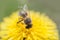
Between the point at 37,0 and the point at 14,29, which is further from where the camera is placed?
the point at 37,0

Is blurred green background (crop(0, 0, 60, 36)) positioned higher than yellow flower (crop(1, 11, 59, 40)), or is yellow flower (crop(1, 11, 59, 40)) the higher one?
blurred green background (crop(0, 0, 60, 36))

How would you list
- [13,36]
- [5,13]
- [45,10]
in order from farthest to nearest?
1. [45,10]
2. [5,13]
3. [13,36]

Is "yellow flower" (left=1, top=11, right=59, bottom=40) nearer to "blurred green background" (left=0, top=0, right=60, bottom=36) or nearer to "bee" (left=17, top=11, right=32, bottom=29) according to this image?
"bee" (left=17, top=11, right=32, bottom=29)

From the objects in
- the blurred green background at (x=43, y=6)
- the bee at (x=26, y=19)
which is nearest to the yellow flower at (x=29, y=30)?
the bee at (x=26, y=19)

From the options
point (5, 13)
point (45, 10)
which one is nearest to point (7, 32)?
point (5, 13)

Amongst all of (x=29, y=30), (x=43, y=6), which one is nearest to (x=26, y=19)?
(x=29, y=30)

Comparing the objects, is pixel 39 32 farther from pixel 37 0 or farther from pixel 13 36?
pixel 37 0

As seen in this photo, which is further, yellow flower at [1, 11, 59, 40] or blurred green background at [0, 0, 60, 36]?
blurred green background at [0, 0, 60, 36]

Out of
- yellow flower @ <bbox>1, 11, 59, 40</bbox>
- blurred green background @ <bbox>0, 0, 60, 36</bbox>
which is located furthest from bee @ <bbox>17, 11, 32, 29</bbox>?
blurred green background @ <bbox>0, 0, 60, 36</bbox>

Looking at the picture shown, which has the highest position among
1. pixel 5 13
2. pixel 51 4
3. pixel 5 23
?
pixel 51 4
